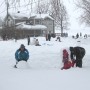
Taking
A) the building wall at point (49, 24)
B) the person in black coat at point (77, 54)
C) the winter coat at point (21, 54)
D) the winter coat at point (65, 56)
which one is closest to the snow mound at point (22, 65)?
the winter coat at point (21, 54)

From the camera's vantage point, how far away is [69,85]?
10.1 meters

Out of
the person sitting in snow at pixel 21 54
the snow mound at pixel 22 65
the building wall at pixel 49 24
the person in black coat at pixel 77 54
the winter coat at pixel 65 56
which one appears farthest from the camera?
the building wall at pixel 49 24

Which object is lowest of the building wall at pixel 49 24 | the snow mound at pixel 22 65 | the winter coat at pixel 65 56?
the snow mound at pixel 22 65

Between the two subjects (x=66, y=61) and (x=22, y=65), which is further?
(x=22, y=65)

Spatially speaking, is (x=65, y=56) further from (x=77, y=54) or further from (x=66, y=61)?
(x=77, y=54)

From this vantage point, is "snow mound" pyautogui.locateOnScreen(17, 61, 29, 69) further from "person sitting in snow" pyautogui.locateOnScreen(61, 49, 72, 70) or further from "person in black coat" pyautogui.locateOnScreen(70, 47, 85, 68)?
"person in black coat" pyautogui.locateOnScreen(70, 47, 85, 68)

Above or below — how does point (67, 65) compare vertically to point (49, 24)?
below

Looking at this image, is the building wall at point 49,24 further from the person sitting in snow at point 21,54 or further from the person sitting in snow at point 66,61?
the person sitting in snow at point 66,61

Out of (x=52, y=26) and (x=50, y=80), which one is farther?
(x=52, y=26)

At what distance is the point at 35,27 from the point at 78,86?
2840 inches

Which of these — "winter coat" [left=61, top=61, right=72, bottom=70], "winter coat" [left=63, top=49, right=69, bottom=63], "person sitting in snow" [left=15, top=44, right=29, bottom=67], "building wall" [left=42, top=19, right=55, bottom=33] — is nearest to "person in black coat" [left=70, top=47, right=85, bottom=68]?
"winter coat" [left=63, top=49, right=69, bottom=63]

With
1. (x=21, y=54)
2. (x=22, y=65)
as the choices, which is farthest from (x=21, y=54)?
(x=22, y=65)

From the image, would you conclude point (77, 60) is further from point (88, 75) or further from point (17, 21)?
point (17, 21)

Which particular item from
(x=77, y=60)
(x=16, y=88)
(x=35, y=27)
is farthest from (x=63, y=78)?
(x=35, y=27)
